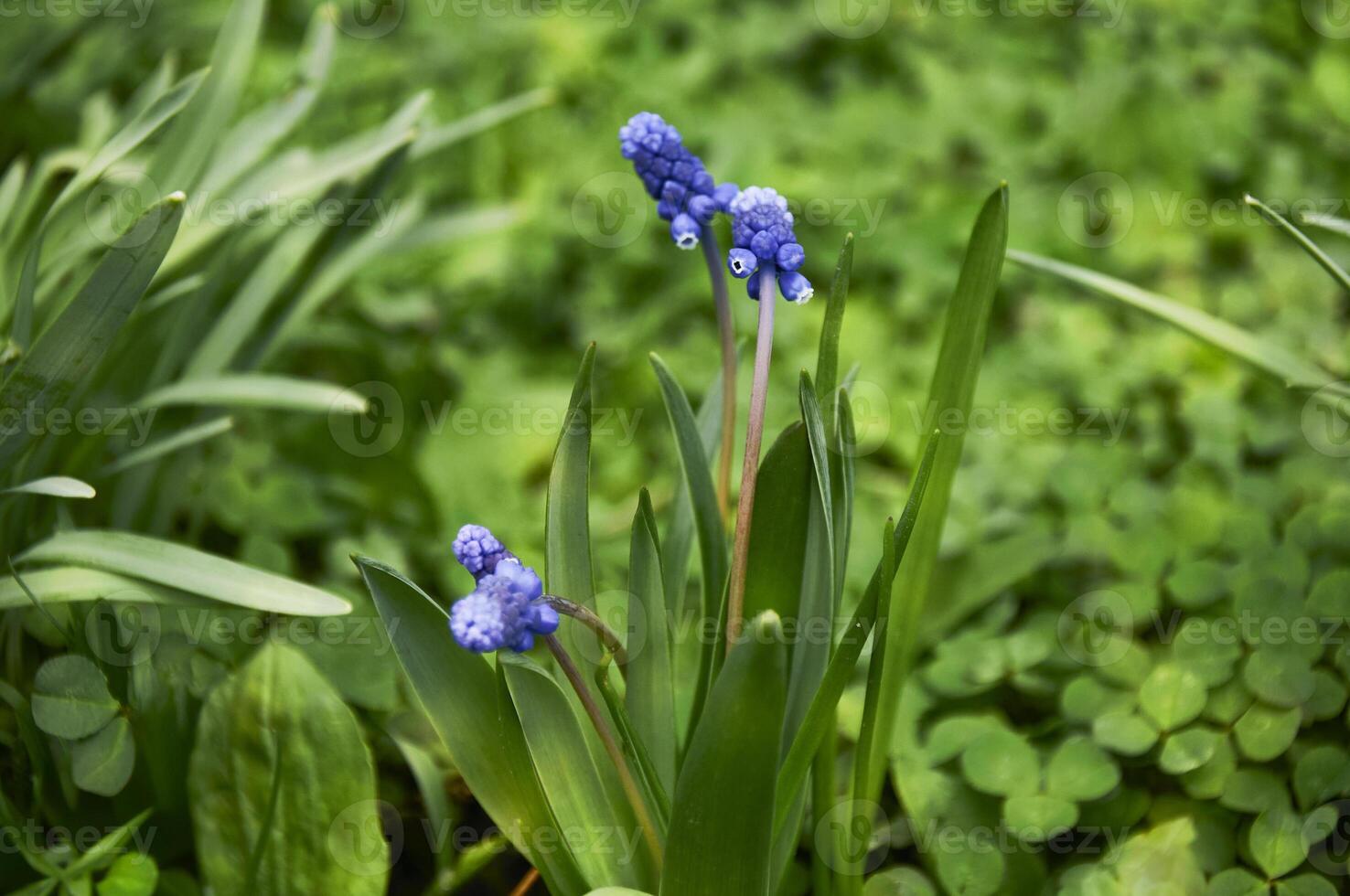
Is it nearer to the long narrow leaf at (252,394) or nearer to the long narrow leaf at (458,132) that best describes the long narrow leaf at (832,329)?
the long narrow leaf at (252,394)

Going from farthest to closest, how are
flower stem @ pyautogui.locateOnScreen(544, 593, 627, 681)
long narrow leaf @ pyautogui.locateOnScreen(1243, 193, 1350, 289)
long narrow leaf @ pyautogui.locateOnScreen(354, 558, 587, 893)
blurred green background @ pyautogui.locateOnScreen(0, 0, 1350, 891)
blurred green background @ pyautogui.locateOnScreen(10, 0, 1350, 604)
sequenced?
blurred green background @ pyautogui.locateOnScreen(10, 0, 1350, 604) → blurred green background @ pyautogui.locateOnScreen(0, 0, 1350, 891) → long narrow leaf @ pyautogui.locateOnScreen(1243, 193, 1350, 289) → long narrow leaf @ pyautogui.locateOnScreen(354, 558, 587, 893) → flower stem @ pyautogui.locateOnScreen(544, 593, 627, 681)

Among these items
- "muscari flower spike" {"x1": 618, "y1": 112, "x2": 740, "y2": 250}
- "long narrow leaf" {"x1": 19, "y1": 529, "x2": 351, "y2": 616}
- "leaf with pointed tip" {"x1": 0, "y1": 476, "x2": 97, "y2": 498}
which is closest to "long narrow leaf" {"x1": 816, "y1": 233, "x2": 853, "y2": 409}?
"muscari flower spike" {"x1": 618, "y1": 112, "x2": 740, "y2": 250}

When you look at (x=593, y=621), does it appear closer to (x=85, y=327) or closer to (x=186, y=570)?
(x=186, y=570)

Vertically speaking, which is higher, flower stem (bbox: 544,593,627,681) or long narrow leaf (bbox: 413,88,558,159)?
long narrow leaf (bbox: 413,88,558,159)

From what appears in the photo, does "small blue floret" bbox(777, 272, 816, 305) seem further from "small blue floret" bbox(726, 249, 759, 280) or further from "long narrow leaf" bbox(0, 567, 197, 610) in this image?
"long narrow leaf" bbox(0, 567, 197, 610)

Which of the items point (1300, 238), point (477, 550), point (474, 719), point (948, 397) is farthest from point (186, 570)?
point (1300, 238)

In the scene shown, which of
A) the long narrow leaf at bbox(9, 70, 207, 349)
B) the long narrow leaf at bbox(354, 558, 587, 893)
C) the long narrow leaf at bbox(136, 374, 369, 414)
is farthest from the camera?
the long narrow leaf at bbox(136, 374, 369, 414)

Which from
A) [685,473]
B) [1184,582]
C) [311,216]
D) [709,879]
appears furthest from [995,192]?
[311,216]
